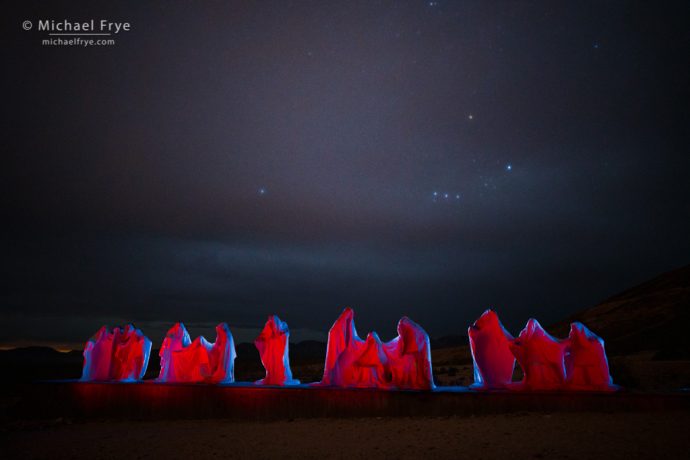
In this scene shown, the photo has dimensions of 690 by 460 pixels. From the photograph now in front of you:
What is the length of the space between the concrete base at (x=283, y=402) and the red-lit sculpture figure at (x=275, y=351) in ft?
3.93

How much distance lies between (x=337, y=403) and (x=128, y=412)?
634cm

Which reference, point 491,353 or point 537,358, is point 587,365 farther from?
A: point 491,353

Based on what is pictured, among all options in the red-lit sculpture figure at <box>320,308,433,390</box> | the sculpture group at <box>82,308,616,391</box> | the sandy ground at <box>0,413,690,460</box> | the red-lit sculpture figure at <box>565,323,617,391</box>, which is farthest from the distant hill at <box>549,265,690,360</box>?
the sandy ground at <box>0,413,690,460</box>

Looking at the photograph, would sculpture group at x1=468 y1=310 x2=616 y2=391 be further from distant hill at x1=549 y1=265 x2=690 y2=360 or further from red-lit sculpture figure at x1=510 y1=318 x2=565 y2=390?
distant hill at x1=549 y1=265 x2=690 y2=360

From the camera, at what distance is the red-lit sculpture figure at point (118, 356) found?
A: 51.9ft

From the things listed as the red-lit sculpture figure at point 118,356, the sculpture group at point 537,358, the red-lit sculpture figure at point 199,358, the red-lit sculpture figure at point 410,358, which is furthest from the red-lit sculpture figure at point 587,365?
the red-lit sculpture figure at point 118,356

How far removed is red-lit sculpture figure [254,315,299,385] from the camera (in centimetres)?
1391

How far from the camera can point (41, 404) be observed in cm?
1470

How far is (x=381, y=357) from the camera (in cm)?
1270

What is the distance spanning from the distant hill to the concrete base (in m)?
18.5

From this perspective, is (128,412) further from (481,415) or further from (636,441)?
(636,441)

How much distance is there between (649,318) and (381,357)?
35.2m

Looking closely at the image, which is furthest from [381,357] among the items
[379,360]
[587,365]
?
[587,365]

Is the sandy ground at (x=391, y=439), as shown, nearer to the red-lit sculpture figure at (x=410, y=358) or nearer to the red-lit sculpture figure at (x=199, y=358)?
the red-lit sculpture figure at (x=410, y=358)
